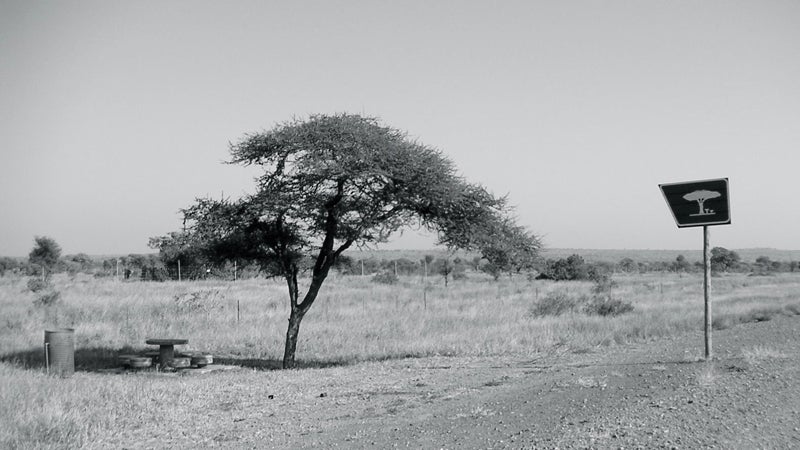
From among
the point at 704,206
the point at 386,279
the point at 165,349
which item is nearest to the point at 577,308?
the point at 165,349

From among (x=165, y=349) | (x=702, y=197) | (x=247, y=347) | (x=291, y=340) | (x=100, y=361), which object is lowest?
(x=247, y=347)

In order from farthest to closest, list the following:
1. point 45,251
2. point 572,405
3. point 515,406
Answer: point 45,251
point 515,406
point 572,405

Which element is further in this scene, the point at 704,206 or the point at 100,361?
the point at 100,361

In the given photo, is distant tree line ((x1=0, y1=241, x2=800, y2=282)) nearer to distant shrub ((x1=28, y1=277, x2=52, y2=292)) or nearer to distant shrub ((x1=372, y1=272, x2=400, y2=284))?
distant shrub ((x1=372, y1=272, x2=400, y2=284))

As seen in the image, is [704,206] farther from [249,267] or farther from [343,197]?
[249,267]

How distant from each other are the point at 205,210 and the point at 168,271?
4002cm

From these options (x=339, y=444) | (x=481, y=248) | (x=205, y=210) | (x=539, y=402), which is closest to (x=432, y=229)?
(x=481, y=248)

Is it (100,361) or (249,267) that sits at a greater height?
(249,267)

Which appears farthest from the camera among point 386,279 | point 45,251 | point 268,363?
point 45,251

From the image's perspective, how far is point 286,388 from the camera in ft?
38.5

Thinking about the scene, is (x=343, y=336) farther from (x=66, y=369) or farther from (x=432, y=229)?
(x=66, y=369)

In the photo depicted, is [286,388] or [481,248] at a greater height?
[481,248]

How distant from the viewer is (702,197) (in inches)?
416

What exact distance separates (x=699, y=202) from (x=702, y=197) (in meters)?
0.09
